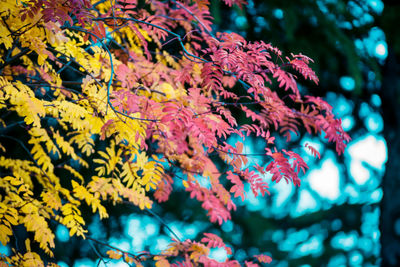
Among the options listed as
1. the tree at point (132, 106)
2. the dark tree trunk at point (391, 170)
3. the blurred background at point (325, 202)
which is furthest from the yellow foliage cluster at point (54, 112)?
the dark tree trunk at point (391, 170)

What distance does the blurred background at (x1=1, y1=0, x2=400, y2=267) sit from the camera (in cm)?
574

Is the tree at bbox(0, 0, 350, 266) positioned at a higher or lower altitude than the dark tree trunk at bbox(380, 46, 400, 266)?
lower

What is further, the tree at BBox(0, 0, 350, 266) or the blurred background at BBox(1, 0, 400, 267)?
the blurred background at BBox(1, 0, 400, 267)

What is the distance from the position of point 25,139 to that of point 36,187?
25.1 inches

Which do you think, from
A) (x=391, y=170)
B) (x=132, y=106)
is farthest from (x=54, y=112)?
(x=391, y=170)

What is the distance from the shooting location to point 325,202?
23.2 feet

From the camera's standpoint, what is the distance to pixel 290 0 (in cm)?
462

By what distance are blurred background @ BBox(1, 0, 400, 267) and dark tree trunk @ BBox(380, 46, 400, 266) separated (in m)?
0.02

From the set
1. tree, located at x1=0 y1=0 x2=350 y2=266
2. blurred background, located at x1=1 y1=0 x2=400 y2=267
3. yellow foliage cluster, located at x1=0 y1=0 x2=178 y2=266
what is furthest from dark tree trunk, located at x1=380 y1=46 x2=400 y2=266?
yellow foliage cluster, located at x1=0 y1=0 x2=178 y2=266

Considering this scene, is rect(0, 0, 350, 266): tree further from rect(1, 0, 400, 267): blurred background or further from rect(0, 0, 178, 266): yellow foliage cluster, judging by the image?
rect(1, 0, 400, 267): blurred background

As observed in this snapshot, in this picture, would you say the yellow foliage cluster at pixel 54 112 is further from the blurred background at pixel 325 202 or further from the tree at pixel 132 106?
the blurred background at pixel 325 202

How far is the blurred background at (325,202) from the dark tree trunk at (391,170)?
2cm

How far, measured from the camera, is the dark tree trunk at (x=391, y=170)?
19.1ft

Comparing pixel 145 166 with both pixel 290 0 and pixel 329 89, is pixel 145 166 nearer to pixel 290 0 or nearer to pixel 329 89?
pixel 290 0
